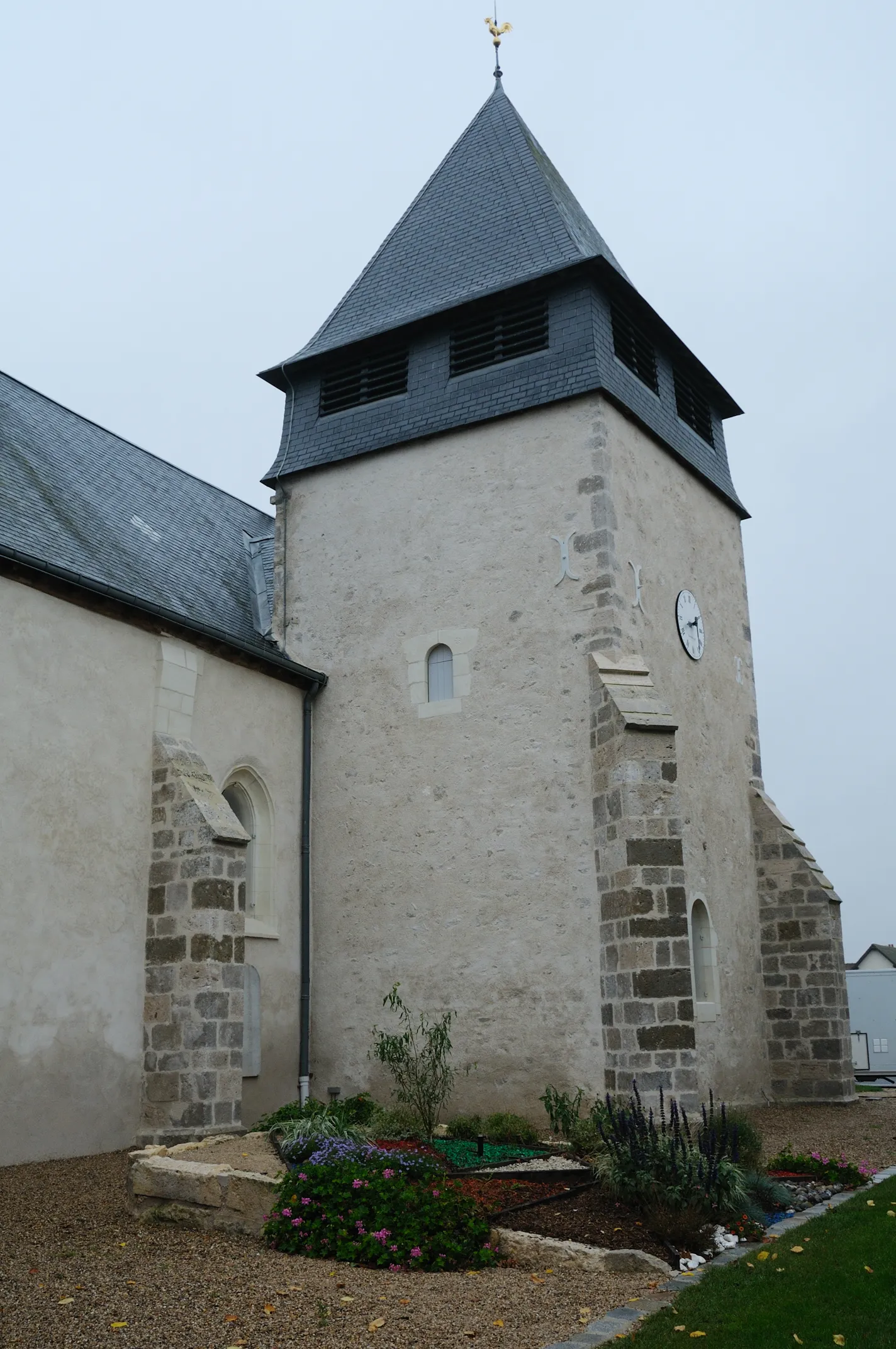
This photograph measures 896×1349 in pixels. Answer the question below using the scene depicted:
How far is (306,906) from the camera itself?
44.1 ft

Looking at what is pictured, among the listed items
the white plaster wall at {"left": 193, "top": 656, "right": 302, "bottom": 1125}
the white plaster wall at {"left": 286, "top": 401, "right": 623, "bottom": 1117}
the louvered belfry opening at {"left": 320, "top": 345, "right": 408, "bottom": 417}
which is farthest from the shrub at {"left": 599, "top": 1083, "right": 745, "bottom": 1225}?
the louvered belfry opening at {"left": 320, "top": 345, "right": 408, "bottom": 417}

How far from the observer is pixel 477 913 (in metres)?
12.3

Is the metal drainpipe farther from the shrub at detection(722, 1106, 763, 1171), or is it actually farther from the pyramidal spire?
the shrub at detection(722, 1106, 763, 1171)

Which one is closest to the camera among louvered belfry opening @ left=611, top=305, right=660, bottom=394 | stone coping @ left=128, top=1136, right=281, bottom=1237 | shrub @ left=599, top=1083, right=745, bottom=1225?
stone coping @ left=128, top=1136, right=281, bottom=1237

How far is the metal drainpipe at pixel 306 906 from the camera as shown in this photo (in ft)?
42.5

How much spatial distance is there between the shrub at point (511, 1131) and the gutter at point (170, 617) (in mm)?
5500

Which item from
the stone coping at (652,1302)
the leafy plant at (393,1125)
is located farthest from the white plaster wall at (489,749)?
the stone coping at (652,1302)

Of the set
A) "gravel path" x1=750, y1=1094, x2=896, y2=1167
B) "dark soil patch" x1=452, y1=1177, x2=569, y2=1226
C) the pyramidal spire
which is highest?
the pyramidal spire

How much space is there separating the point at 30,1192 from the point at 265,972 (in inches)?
180

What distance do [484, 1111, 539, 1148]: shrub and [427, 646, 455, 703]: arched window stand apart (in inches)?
178

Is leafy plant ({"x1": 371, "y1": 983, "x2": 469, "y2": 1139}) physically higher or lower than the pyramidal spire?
lower

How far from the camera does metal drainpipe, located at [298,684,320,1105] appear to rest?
12.9 meters

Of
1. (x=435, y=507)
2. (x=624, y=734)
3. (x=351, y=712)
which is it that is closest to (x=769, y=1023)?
(x=624, y=734)

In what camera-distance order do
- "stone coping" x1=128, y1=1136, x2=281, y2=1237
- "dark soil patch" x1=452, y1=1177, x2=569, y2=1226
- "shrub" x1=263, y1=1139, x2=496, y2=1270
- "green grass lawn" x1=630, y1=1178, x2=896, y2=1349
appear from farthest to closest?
"dark soil patch" x1=452, y1=1177, x2=569, y2=1226 → "stone coping" x1=128, y1=1136, x2=281, y2=1237 → "shrub" x1=263, y1=1139, x2=496, y2=1270 → "green grass lawn" x1=630, y1=1178, x2=896, y2=1349
